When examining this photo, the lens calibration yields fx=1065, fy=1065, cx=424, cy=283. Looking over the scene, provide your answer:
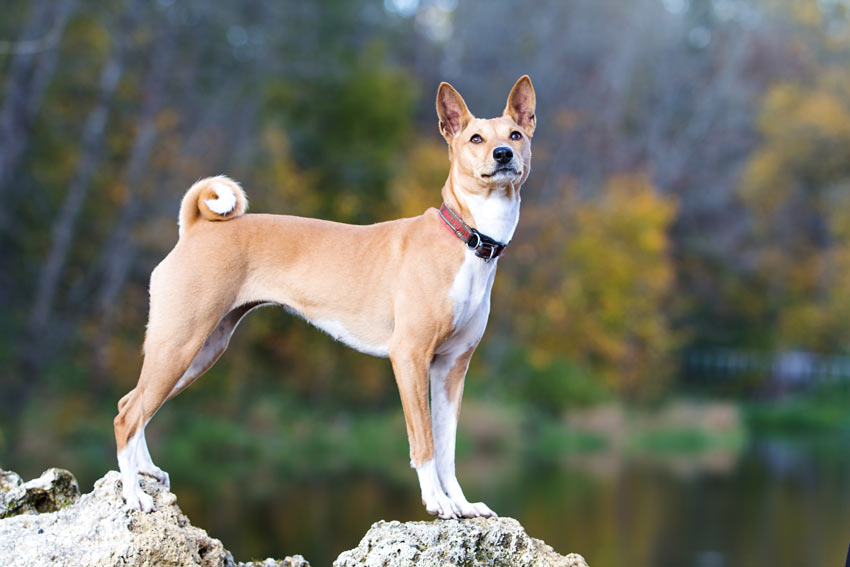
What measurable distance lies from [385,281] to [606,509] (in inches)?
687

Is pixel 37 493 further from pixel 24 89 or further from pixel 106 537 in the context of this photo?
pixel 24 89

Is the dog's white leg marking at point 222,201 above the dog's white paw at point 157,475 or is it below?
above

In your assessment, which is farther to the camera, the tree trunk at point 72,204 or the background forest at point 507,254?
the background forest at point 507,254

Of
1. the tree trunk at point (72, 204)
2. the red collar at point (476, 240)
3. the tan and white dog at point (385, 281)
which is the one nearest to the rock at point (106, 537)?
the tan and white dog at point (385, 281)

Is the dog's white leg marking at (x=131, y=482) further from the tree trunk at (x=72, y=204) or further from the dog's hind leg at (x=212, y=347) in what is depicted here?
the tree trunk at (x=72, y=204)

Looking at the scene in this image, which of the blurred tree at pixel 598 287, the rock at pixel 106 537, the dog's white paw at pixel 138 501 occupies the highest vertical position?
the blurred tree at pixel 598 287

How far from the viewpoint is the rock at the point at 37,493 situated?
5.70m

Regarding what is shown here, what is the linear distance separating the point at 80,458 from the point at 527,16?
24.3m

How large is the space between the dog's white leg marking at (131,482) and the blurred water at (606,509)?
407 inches

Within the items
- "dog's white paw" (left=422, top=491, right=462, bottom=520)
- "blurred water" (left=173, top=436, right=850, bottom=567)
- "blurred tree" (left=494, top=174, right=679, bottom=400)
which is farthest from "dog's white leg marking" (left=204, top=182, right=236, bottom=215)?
"blurred tree" (left=494, top=174, right=679, bottom=400)

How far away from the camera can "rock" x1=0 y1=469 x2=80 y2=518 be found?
570 cm

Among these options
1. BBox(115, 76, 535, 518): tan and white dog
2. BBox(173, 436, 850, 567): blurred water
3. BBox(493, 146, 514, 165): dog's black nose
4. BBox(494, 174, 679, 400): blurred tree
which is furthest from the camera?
BBox(494, 174, 679, 400): blurred tree

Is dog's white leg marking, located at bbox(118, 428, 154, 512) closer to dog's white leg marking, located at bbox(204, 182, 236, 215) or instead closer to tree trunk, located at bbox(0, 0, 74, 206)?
dog's white leg marking, located at bbox(204, 182, 236, 215)

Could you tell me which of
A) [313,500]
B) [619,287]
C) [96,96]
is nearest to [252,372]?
[313,500]
